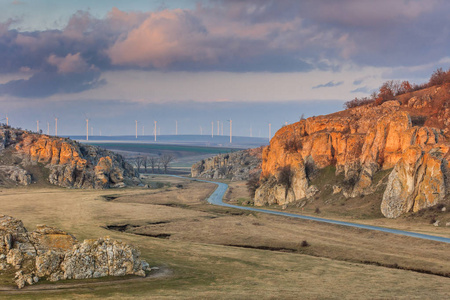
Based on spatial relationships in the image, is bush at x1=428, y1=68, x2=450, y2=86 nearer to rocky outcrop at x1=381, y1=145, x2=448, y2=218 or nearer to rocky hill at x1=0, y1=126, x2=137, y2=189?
rocky outcrop at x1=381, y1=145, x2=448, y2=218

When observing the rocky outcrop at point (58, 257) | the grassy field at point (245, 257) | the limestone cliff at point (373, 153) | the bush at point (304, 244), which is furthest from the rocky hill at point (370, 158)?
the rocky outcrop at point (58, 257)

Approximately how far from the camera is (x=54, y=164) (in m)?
186

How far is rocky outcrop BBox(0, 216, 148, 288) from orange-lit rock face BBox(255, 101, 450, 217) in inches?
2525

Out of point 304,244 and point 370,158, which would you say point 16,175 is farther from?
point 304,244

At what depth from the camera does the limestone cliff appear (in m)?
91.9

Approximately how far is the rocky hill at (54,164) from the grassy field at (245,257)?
59.0m

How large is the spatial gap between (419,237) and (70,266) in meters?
54.2

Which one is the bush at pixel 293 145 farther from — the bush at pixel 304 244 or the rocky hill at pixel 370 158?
the bush at pixel 304 244

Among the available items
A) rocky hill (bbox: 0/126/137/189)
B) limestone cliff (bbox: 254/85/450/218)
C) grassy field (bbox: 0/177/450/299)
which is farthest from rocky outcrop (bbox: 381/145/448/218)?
rocky hill (bbox: 0/126/137/189)

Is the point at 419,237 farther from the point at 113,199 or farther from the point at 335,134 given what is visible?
the point at 113,199

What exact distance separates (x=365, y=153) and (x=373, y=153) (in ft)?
8.25

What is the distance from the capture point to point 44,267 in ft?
142

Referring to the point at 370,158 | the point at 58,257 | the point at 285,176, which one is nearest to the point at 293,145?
the point at 285,176

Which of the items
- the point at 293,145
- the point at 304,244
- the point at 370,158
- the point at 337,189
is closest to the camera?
the point at 304,244
